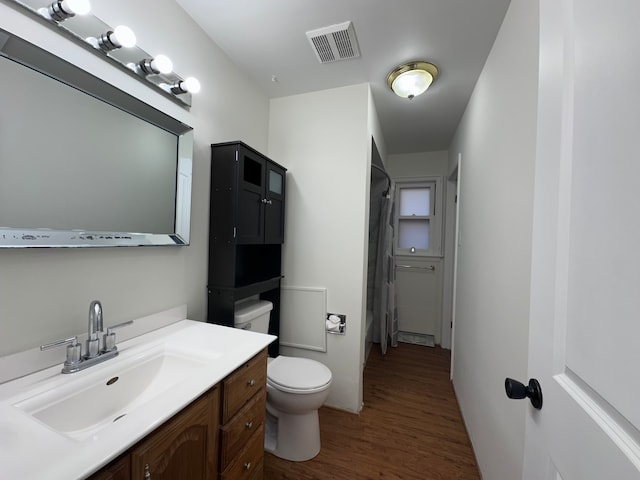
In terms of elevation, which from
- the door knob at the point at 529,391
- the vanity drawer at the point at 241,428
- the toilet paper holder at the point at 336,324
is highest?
the door knob at the point at 529,391

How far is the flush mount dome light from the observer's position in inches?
68.2

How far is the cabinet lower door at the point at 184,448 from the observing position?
0.64 meters

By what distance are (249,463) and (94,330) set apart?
31.9 inches

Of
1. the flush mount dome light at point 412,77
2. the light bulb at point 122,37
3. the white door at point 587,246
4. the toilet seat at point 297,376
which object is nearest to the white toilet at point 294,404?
the toilet seat at point 297,376

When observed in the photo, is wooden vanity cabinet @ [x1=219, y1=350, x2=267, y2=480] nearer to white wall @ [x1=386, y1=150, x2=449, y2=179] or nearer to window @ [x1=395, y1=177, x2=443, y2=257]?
window @ [x1=395, y1=177, x2=443, y2=257]

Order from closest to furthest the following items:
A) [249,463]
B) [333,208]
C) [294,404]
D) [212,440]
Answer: [212,440]
[249,463]
[294,404]
[333,208]

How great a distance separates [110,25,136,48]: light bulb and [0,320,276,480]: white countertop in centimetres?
119

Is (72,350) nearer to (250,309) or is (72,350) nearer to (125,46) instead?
(250,309)

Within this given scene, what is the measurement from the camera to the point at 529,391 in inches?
23.4

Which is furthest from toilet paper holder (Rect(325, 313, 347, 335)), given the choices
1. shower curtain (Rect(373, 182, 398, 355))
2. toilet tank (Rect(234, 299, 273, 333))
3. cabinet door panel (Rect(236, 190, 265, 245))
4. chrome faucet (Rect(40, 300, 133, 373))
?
chrome faucet (Rect(40, 300, 133, 373))

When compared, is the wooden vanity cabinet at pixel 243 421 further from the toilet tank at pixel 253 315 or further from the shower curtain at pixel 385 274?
the shower curtain at pixel 385 274

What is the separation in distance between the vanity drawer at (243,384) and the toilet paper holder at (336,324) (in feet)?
2.90

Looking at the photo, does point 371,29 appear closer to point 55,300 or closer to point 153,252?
point 153,252

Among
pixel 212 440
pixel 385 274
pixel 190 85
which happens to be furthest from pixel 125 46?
pixel 385 274
